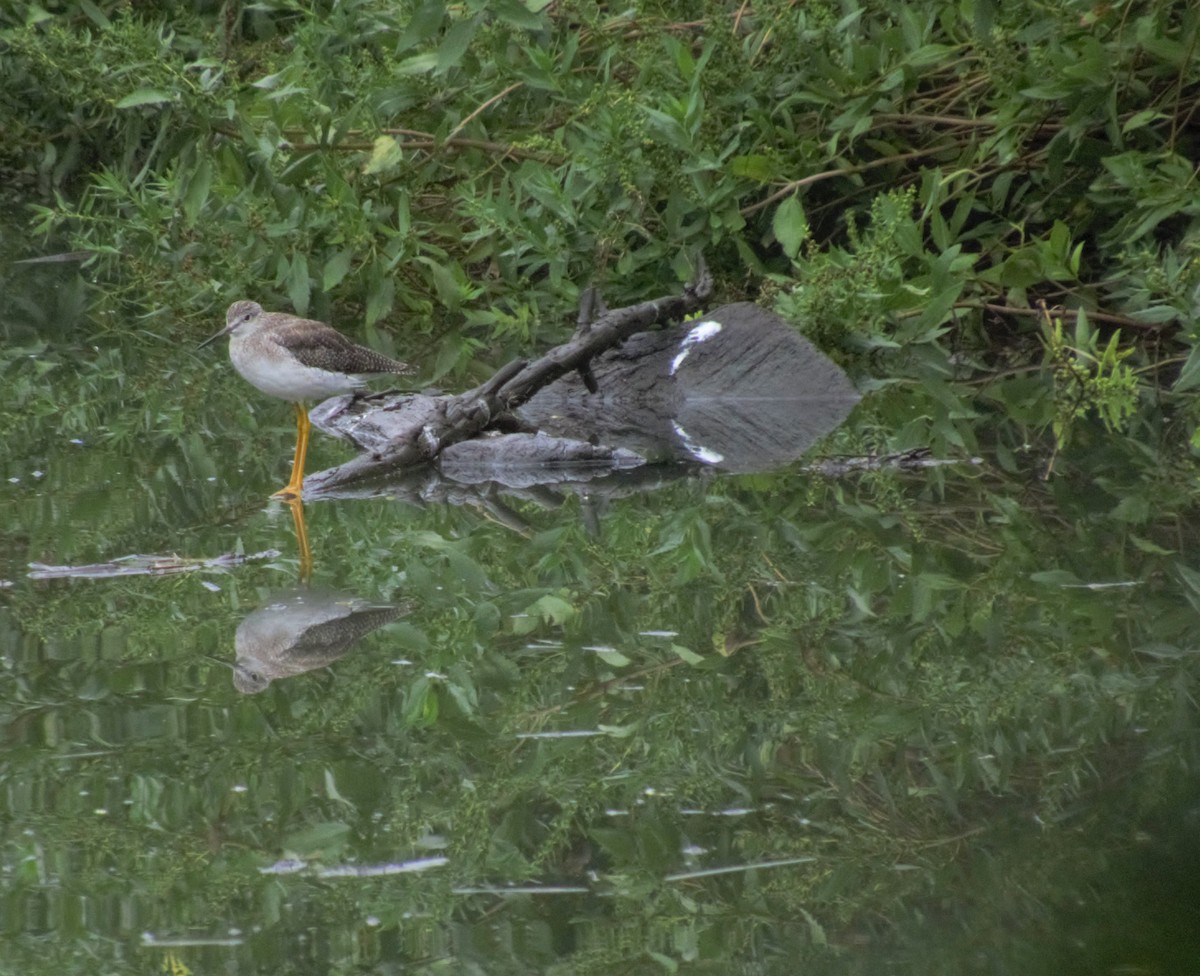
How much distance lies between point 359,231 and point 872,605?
526 centimetres

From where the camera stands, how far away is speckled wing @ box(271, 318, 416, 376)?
8.18m

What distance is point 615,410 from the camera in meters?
9.51

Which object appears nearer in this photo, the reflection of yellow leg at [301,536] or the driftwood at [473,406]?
the reflection of yellow leg at [301,536]

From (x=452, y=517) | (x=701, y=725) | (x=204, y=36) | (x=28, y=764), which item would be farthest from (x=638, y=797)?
(x=204, y=36)

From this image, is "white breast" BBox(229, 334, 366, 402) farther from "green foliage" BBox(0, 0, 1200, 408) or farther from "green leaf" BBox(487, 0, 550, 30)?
"green leaf" BBox(487, 0, 550, 30)

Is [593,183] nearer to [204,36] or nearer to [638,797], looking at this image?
[204,36]

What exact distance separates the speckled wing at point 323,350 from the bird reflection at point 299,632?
229cm

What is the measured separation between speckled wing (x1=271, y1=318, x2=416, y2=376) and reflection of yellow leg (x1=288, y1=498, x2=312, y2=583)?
92 cm

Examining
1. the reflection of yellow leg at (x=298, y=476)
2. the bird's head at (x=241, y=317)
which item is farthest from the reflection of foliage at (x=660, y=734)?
the bird's head at (x=241, y=317)

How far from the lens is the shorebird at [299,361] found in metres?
8.10

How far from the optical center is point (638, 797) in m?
4.33

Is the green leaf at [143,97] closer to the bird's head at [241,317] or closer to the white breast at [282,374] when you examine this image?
the bird's head at [241,317]

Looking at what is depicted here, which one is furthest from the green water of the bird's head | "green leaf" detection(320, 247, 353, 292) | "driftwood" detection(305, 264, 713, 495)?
"green leaf" detection(320, 247, 353, 292)

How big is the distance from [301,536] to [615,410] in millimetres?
2942
